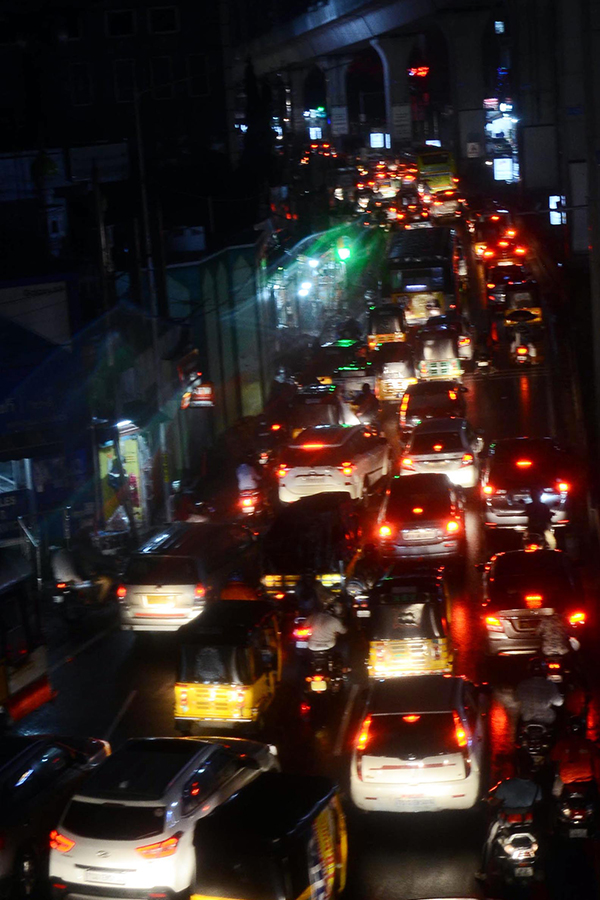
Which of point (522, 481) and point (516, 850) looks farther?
point (522, 481)

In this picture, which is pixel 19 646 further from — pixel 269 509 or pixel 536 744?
pixel 269 509

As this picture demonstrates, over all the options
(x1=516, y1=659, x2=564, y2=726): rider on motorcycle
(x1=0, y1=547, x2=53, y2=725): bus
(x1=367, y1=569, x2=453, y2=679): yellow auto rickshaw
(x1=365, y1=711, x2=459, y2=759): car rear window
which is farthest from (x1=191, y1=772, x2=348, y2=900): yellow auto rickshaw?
(x1=0, y1=547, x2=53, y2=725): bus

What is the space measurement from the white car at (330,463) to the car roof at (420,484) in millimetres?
2710

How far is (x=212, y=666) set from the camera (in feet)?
49.4

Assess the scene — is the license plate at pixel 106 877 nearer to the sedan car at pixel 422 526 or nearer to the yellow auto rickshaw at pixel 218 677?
the yellow auto rickshaw at pixel 218 677

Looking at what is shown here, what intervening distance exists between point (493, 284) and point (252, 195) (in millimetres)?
10685

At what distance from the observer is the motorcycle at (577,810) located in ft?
35.7

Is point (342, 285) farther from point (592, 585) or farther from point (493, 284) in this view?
point (592, 585)

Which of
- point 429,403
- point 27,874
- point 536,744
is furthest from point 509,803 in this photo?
point 429,403

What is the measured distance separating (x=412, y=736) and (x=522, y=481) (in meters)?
11.6

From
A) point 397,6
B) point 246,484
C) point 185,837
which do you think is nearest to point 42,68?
point 397,6

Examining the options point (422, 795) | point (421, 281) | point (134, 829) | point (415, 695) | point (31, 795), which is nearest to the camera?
point (134, 829)

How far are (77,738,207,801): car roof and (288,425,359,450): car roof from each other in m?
14.7

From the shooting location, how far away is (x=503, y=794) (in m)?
10.8
